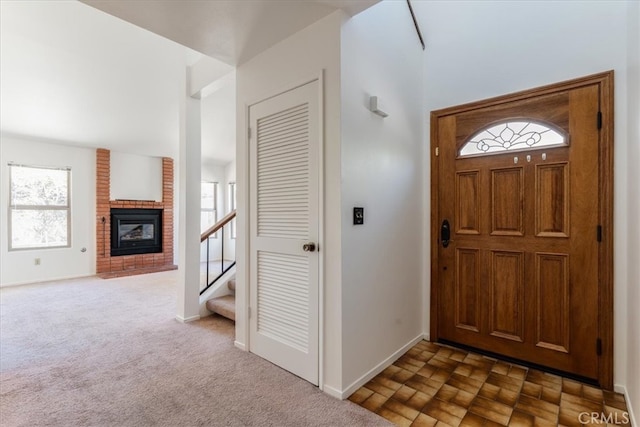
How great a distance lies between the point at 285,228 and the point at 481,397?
5.43 feet

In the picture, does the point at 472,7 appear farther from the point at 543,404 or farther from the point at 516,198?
the point at 543,404

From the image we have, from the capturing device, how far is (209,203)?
7.69 m

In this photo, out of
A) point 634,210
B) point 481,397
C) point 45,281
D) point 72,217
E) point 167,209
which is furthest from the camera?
point 167,209

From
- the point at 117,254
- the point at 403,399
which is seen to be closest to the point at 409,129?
the point at 403,399

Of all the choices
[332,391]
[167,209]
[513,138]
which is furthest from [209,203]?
[513,138]

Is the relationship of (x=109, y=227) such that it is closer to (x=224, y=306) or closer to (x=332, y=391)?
(x=224, y=306)

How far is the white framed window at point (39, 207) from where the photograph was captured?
5.14 metres

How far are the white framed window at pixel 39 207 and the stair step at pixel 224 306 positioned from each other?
4039 millimetres

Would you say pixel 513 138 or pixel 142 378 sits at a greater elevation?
pixel 513 138

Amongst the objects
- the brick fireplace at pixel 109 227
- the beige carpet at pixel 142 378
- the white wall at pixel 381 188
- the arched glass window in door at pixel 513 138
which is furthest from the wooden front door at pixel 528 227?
the brick fireplace at pixel 109 227

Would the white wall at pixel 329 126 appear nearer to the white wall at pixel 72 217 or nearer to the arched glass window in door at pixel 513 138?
the arched glass window in door at pixel 513 138

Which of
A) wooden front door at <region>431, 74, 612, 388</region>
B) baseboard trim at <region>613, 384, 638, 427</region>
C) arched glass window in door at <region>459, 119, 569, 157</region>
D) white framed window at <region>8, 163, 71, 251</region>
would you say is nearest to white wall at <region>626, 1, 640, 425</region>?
baseboard trim at <region>613, 384, 638, 427</region>

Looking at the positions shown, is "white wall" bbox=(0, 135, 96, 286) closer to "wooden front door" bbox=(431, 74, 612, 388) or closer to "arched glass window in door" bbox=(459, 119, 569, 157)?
"wooden front door" bbox=(431, 74, 612, 388)

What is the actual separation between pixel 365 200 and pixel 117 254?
6.08m
